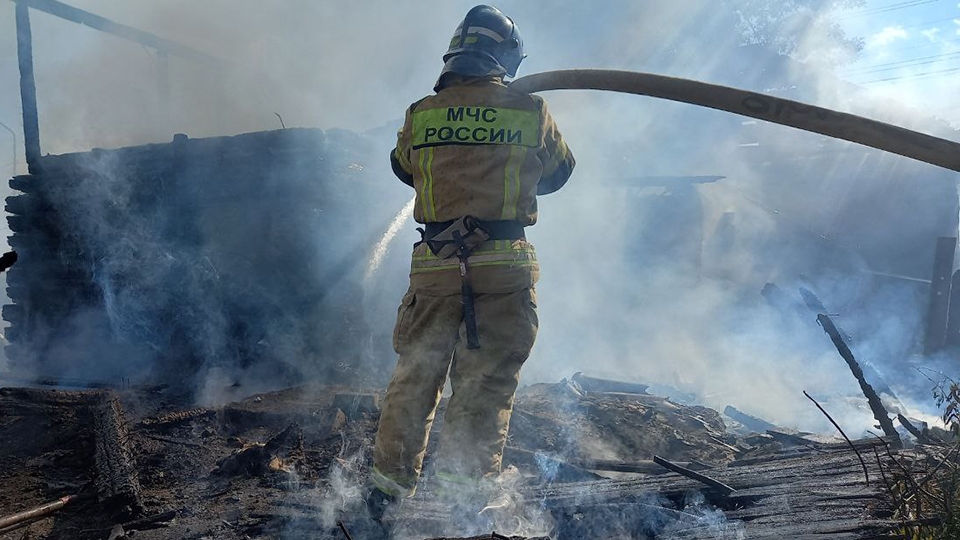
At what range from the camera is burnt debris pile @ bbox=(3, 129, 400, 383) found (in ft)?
25.7

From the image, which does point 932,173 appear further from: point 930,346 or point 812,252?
point 930,346

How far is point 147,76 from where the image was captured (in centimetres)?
1580

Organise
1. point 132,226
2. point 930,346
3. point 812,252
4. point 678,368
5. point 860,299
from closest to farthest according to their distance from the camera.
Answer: point 132,226
point 678,368
point 930,346
point 860,299
point 812,252

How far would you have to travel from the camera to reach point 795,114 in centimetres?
262

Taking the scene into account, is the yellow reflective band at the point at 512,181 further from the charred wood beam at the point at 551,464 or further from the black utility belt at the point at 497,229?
the charred wood beam at the point at 551,464

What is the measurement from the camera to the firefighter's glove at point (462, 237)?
9.84 feet

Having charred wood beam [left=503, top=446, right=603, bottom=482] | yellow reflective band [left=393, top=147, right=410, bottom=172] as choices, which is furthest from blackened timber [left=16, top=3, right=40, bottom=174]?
charred wood beam [left=503, top=446, right=603, bottom=482]

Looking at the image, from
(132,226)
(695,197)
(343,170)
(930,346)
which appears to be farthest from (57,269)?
(930,346)

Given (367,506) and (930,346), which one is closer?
(367,506)

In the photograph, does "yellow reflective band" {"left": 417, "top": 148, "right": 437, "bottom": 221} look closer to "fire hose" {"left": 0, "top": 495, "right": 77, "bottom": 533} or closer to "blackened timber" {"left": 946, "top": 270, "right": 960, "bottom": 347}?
"fire hose" {"left": 0, "top": 495, "right": 77, "bottom": 533}

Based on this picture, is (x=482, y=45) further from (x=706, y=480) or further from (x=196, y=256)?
(x=196, y=256)

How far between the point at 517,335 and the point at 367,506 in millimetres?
983

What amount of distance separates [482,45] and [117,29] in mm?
10766

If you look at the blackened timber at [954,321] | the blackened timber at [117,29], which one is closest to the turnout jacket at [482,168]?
the blackened timber at [117,29]
